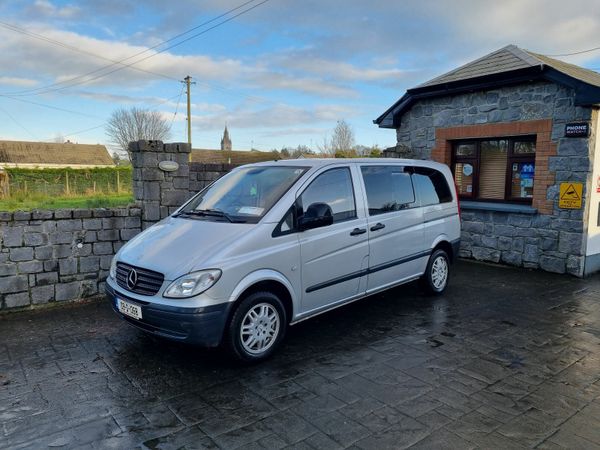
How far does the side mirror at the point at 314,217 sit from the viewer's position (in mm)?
4246

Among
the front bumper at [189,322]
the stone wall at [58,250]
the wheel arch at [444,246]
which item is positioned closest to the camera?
the front bumper at [189,322]

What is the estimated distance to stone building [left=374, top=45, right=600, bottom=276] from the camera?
7223 millimetres

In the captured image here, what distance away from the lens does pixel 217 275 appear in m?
3.62

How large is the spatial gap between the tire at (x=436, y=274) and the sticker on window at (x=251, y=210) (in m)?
2.88

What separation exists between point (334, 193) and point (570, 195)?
4.95m

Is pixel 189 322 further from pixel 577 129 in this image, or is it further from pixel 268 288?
pixel 577 129

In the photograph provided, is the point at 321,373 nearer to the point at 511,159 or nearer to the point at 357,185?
the point at 357,185

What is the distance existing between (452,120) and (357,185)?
5.11 metres

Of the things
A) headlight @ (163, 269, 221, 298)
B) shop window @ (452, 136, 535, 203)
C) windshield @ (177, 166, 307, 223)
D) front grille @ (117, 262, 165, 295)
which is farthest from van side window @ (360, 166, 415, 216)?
shop window @ (452, 136, 535, 203)

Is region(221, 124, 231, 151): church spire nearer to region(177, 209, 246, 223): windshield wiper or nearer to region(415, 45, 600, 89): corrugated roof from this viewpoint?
→ region(415, 45, 600, 89): corrugated roof

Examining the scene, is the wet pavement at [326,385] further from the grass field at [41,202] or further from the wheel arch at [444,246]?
the grass field at [41,202]

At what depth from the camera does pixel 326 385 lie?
142 inches

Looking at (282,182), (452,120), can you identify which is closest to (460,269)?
(452,120)

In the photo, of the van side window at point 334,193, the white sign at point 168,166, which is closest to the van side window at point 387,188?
the van side window at point 334,193
